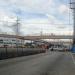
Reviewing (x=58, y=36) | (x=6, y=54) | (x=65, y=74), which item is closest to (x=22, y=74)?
(x=65, y=74)

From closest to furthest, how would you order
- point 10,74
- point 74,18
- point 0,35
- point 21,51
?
point 10,74 < point 21,51 < point 74,18 < point 0,35

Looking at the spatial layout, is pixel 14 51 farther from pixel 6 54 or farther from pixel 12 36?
pixel 12 36

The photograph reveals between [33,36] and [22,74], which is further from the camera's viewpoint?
[33,36]

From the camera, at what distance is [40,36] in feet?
505

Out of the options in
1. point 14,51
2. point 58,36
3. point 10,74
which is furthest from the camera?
point 58,36

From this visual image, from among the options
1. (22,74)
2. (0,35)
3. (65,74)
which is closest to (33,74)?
(22,74)

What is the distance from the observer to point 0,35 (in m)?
130

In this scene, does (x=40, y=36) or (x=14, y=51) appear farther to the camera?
(x=40, y=36)

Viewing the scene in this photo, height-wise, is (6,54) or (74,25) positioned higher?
(74,25)

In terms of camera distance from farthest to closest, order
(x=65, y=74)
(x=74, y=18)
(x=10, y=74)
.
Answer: (x=74, y=18) < (x=65, y=74) < (x=10, y=74)

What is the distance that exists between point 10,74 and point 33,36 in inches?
5357

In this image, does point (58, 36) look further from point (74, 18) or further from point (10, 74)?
point (10, 74)

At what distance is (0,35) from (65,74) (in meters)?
116

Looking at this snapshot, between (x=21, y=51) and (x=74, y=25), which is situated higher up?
(x=74, y=25)
